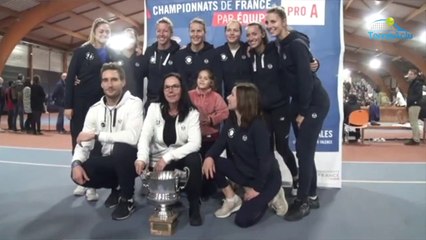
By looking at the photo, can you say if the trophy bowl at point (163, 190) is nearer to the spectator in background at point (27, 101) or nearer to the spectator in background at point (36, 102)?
the spectator in background at point (36, 102)

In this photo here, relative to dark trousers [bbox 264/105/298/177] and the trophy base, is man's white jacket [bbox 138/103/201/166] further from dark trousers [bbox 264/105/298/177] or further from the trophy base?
dark trousers [bbox 264/105/298/177]

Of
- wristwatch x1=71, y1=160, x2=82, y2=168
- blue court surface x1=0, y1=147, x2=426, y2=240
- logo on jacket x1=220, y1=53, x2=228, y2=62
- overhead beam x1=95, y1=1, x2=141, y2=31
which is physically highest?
overhead beam x1=95, y1=1, x2=141, y2=31

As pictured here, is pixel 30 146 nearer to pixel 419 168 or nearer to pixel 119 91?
pixel 119 91

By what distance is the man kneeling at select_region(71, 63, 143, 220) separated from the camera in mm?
2252

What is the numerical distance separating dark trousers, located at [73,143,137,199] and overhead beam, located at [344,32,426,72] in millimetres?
15030

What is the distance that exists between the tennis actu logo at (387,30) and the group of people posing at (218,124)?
1048 cm

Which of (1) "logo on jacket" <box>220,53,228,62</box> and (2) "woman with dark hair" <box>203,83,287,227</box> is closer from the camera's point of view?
(2) "woman with dark hair" <box>203,83,287,227</box>

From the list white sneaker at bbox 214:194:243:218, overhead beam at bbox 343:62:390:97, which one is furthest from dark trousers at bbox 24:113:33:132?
overhead beam at bbox 343:62:390:97

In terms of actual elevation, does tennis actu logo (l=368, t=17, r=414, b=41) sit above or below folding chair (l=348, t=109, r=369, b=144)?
above

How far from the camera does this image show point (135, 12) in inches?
531

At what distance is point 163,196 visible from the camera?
213cm

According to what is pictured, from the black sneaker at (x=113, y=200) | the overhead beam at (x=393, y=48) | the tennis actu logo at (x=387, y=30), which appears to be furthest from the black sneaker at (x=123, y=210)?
the overhead beam at (x=393, y=48)

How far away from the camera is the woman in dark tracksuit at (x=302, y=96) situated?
7.45 ft

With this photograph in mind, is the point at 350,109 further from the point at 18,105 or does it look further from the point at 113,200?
the point at 18,105
